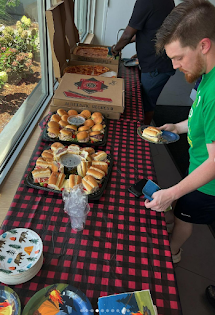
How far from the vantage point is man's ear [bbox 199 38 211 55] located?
0.97m

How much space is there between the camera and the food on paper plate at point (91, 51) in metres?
2.51

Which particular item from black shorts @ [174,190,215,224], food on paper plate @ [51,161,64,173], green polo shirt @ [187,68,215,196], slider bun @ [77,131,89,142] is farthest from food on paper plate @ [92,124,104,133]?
black shorts @ [174,190,215,224]

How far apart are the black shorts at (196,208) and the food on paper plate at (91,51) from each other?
5.92 feet

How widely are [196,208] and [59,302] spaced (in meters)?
0.99

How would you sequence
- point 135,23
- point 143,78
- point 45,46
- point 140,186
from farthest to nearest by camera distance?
point 143,78
point 135,23
point 45,46
point 140,186

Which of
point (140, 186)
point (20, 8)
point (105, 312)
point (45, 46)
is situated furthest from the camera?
point (45, 46)

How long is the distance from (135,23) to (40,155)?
62.1 inches

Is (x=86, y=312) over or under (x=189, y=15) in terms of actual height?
under

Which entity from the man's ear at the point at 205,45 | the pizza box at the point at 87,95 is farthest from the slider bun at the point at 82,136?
the man's ear at the point at 205,45

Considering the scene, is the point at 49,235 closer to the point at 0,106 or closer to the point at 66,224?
the point at 66,224

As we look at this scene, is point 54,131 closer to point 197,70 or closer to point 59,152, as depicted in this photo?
point 59,152

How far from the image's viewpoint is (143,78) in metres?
2.52

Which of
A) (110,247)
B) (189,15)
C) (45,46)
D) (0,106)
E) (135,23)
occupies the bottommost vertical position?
(110,247)

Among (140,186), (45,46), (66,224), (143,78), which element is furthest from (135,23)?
(66,224)
